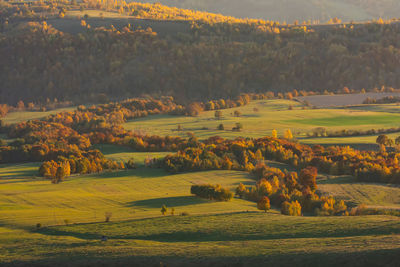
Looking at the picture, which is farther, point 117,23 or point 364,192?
point 117,23

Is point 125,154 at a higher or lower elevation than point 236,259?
lower

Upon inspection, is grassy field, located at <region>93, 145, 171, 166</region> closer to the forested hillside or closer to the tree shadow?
the tree shadow

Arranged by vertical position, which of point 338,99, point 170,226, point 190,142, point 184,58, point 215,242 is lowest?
point 190,142

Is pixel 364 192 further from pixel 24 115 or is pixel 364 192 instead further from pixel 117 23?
pixel 117 23

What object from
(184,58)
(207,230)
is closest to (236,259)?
(207,230)

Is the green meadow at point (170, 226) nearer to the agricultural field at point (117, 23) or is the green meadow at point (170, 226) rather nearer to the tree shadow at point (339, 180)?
the tree shadow at point (339, 180)

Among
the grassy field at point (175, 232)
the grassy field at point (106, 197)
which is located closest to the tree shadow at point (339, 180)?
the grassy field at point (175, 232)

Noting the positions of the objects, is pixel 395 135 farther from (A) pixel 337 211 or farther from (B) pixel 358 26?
(B) pixel 358 26
